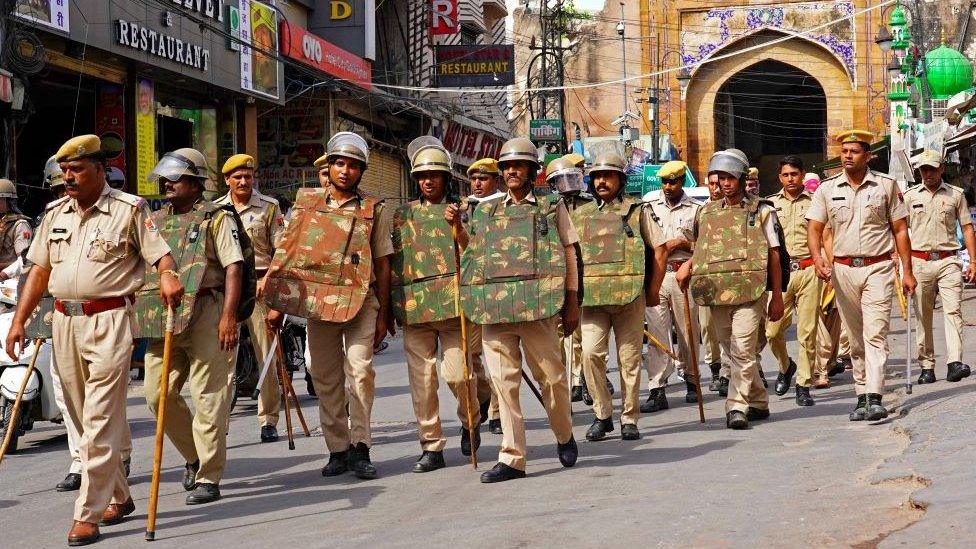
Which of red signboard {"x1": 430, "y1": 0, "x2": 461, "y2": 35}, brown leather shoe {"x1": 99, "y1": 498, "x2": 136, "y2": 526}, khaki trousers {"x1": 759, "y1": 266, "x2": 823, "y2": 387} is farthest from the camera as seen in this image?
red signboard {"x1": 430, "y1": 0, "x2": 461, "y2": 35}

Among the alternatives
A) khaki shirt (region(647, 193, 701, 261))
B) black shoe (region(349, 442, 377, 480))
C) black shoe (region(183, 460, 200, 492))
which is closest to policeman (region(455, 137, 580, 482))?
black shoe (region(349, 442, 377, 480))

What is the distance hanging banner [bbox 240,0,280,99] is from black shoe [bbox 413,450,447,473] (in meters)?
13.8

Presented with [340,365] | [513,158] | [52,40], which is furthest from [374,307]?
[52,40]

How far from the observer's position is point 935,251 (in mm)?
12047

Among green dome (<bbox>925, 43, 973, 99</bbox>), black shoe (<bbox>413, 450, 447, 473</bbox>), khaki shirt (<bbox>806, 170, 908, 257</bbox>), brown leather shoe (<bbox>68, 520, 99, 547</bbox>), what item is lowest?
brown leather shoe (<bbox>68, 520, 99, 547</bbox>)

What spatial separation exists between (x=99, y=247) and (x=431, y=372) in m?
2.36

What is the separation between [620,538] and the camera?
5684 mm

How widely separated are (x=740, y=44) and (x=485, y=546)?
44.8 meters

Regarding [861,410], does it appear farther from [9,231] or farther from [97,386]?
[9,231]

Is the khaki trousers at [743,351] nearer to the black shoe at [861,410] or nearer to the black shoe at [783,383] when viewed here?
the black shoe at [861,410]

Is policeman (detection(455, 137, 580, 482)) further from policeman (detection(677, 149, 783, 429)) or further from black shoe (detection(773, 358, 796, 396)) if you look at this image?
black shoe (detection(773, 358, 796, 396))

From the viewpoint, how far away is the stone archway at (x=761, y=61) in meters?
48.4

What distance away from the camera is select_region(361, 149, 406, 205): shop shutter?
28.9 metres

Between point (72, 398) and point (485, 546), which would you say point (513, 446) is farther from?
point (72, 398)
